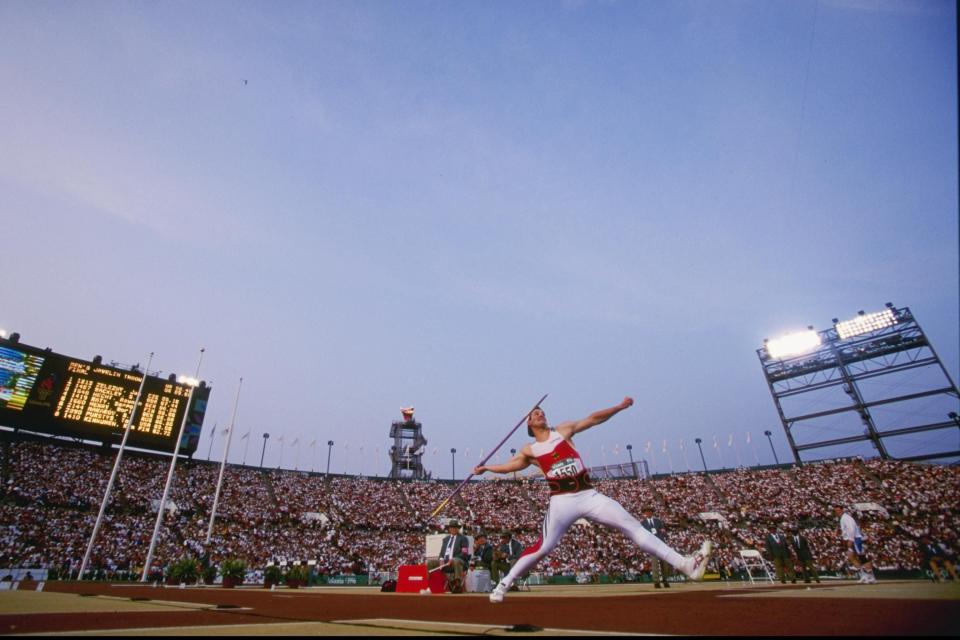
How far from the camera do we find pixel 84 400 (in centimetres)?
3069

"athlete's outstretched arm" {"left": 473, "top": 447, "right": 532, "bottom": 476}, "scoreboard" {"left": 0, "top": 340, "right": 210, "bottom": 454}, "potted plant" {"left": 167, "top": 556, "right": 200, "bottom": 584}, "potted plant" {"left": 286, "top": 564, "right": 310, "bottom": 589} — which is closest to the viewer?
"athlete's outstretched arm" {"left": 473, "top": 447, "right": 532, "bottom": 476}

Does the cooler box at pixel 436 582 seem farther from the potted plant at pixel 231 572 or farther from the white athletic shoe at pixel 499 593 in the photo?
the potted plant at pixel 231 572

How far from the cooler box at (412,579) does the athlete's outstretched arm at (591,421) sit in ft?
35.3

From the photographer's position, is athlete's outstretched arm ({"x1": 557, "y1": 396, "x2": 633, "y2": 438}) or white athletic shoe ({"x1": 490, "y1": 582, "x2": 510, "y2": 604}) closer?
athlete's outstretched arm ({"x1": 557, "y1": 396, "x2": 633, "y2": 438})

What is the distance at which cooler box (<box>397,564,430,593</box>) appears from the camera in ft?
47.5

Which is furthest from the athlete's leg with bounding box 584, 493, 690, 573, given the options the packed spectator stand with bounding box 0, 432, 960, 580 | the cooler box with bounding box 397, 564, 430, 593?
the packed spectator stand with bounding box 0, 432, 960, 580

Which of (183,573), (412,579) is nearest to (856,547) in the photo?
(412,579)

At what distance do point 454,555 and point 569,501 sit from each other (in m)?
11.3

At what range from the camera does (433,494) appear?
155 feet

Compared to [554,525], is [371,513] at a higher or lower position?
higher

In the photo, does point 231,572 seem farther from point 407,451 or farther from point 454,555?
point 407,451

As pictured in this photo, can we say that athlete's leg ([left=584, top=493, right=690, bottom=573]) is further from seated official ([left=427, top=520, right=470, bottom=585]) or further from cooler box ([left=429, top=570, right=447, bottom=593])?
cooler box ([left=429, top=570, right=447, bottom=593])

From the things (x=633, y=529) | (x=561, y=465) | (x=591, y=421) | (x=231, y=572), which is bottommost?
(x=231, y=572)

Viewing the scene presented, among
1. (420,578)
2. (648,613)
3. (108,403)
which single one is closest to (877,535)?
(420,578)
